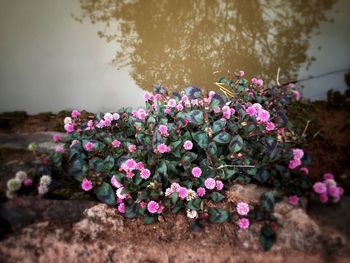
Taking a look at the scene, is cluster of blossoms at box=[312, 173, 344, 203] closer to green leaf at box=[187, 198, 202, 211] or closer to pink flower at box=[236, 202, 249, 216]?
pink flower at box=[236, 202, 249, 216]

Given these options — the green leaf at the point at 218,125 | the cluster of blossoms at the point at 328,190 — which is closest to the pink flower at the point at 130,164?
the green leaf at the point at 218,125

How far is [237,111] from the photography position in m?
2.45

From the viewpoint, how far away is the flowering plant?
197 centimetres

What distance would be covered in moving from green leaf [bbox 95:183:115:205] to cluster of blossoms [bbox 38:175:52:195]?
297 mm

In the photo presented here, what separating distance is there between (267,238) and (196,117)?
903mm

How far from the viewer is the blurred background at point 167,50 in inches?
122

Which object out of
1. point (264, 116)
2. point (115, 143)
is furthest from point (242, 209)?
point (115, 143)

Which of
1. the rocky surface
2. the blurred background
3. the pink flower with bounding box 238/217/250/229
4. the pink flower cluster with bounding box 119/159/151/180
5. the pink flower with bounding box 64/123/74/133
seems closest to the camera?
the rocky surface

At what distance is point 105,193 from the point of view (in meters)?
2.01

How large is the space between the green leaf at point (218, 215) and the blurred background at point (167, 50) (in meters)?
1.61

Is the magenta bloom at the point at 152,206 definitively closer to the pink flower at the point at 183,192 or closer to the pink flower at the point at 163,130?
the pink flower at the point at 183,192

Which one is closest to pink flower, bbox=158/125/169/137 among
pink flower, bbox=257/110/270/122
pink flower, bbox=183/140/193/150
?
pink flower, bbox=183/140/193/150

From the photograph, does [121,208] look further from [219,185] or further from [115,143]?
[219,185]

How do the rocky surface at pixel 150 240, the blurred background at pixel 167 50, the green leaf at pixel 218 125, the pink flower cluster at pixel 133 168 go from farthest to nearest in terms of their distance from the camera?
the blurred background at pixel 167 50 < the green leaf at pixel 218 125 < the pink flower cluster at pixel 133 168 < the rocky surface at pixel 150 240
